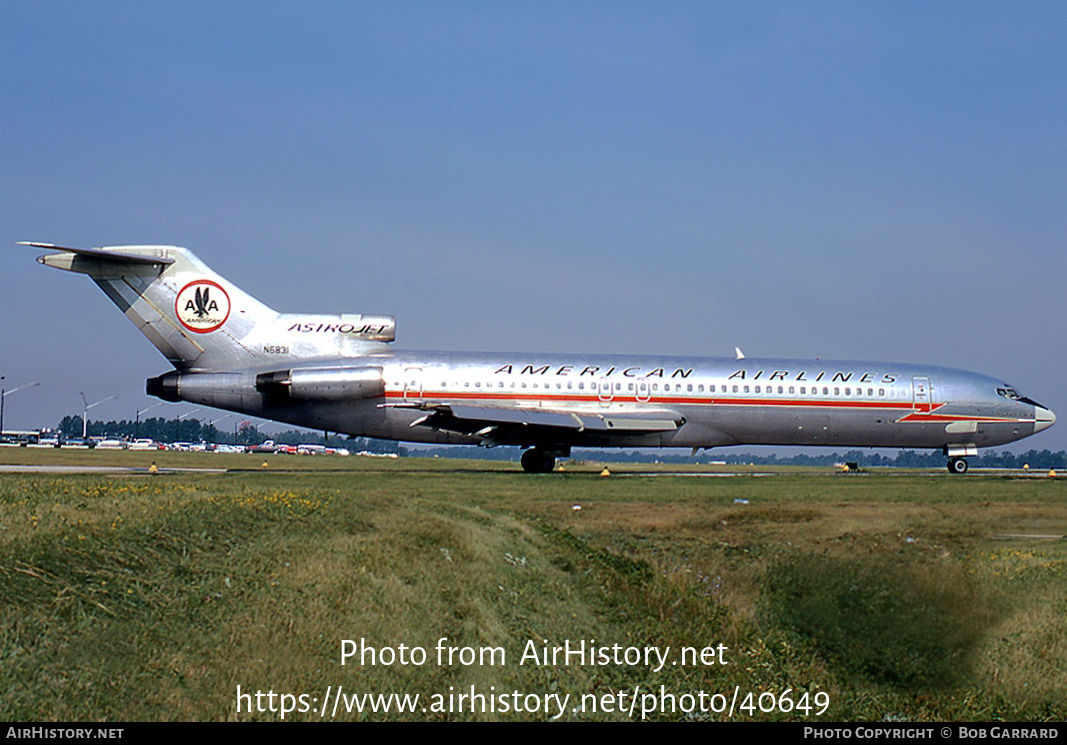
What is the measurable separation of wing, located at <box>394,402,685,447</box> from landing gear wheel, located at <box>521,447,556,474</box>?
667 mm

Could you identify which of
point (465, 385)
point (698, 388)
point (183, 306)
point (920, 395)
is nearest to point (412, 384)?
point (465, 385)

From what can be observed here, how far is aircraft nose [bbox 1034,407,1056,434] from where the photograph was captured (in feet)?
136

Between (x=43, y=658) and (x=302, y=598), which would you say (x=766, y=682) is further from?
(x=43, y=658)

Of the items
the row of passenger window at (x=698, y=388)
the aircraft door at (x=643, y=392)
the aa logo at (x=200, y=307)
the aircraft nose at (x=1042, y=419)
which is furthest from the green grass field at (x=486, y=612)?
the aircraft nose at (x=1042, y=419)

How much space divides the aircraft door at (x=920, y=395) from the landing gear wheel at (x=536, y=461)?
15092 mm

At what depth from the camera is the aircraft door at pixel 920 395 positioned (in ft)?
130

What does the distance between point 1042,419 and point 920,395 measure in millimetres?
6467

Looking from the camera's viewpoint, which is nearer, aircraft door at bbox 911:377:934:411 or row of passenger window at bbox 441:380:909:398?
row of passenger window at bbox 441:380:909:398

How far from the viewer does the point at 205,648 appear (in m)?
9.35

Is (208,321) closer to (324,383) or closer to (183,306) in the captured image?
(183,306)

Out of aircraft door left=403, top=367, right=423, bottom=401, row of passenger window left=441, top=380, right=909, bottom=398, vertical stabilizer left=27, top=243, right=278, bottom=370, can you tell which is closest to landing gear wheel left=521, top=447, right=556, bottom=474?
row of passenger window left=441, top=380, right=909, bottom=398

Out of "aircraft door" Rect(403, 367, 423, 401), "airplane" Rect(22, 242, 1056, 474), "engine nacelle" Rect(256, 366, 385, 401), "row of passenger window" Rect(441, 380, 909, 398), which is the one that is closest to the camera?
"engine nacelle" Rect(256, 366, 385, 401)

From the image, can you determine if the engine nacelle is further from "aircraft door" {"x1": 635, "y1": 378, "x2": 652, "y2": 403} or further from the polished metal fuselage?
"aircraft door" {"x1": 635, "y1": 378, "x2": 652, "y2": 403}
